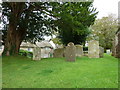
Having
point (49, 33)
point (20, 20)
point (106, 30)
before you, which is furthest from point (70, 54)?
point (106, 30)

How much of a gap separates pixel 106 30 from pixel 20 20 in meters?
26.7

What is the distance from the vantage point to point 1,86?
4012 mm

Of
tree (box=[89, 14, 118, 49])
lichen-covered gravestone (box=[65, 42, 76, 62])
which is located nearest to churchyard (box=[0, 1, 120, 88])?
lichen-covered gravestone (box=[65, 42, 76, 62])

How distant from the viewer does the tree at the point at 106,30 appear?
31641 mm

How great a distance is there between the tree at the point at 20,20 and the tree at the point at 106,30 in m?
22.0

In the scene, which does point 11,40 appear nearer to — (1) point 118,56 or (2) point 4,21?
(2) point 4,21

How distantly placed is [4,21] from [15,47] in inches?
153

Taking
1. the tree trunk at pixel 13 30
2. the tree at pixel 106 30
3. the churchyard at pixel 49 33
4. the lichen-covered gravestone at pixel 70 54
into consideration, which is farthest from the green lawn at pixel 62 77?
the tree at pixel 106 30

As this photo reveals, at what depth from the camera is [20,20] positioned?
1191 centimetres

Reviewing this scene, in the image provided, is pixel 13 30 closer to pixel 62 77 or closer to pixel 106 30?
pixel 62 77

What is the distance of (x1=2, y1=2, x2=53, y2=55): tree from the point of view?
11.3 meters

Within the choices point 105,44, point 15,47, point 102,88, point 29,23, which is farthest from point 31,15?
point 105,44

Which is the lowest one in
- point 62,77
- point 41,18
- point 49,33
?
point 62,77

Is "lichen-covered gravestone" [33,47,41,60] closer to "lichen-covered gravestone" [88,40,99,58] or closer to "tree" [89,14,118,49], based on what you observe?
"lichen-covered gravestone" [88,40,99,58]
